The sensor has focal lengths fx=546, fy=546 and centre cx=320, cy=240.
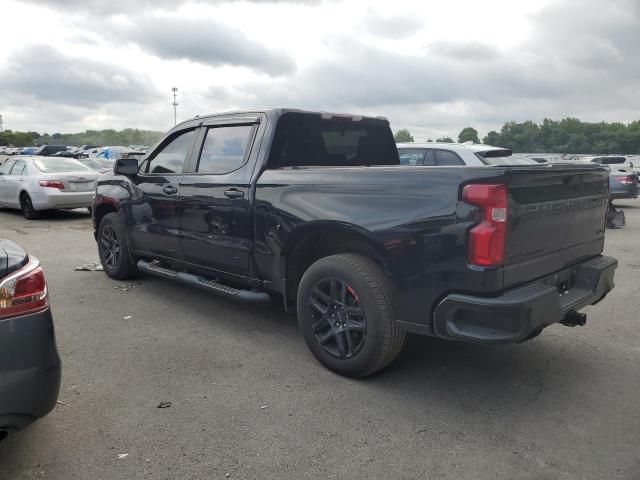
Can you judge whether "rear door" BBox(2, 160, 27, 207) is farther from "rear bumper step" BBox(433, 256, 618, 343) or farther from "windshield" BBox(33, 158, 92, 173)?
"rear bumper step" BBox(433, 256, 618, 343)

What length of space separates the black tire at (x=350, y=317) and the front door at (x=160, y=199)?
6.15 ft

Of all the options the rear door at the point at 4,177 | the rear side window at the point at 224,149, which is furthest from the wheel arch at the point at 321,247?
the rear door at the point at 4,177

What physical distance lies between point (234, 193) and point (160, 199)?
1243 mm

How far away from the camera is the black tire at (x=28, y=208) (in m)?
12.1

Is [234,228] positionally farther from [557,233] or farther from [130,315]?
[557,233]

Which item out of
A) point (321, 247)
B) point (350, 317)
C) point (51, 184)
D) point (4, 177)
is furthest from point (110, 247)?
point (4, 177)

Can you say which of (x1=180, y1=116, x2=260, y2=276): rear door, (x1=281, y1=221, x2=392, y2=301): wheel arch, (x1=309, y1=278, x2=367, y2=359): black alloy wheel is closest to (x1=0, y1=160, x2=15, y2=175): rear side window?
(x1=180, y1=116, x2=260, y2=276): rear door

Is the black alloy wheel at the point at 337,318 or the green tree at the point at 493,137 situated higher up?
the green tree at the point at 493,137

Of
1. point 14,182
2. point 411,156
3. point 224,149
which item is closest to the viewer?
point 224,149

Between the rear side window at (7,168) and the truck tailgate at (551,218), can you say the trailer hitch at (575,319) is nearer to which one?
the truck tailgate at (551,218)

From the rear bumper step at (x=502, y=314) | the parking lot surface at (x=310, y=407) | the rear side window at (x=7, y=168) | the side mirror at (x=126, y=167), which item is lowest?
the parking lot surface at (x=310, y=407)

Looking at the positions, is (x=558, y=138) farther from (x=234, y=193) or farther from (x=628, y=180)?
(x=234, y=193)

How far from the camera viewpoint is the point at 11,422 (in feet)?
7.94

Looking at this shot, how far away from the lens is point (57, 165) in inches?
489
